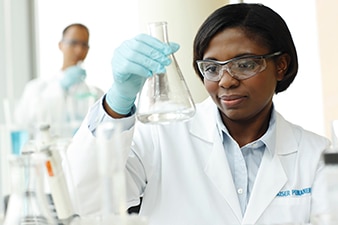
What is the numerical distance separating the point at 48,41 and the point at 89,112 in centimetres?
57

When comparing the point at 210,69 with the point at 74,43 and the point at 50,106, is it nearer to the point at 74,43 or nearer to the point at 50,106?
the point at 50,106

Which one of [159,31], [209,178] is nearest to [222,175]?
[209,178]

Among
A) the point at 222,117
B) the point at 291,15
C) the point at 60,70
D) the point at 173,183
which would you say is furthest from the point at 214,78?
the point at 291,15

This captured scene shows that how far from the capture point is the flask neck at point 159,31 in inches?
37.4

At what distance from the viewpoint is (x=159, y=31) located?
0.98m

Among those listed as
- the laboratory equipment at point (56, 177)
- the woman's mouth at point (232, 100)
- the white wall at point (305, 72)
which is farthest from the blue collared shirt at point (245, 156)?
the white wall at point (305, 72)

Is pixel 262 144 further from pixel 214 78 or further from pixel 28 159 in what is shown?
pixel 28 159

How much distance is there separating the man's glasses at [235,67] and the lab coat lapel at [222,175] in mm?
186

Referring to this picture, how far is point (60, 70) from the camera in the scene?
4.51 feet

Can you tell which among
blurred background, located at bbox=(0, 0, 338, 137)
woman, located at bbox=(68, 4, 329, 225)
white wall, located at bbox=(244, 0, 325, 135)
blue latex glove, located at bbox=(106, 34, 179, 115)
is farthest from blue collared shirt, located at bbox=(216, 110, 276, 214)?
white wall, located at bbox=(244, 0, 325, 135)

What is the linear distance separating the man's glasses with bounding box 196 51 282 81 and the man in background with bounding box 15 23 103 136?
277 mm

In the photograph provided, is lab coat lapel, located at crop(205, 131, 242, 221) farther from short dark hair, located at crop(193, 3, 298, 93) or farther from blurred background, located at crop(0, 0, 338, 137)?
blurred background, located at crop(0, 0, 338, 137)

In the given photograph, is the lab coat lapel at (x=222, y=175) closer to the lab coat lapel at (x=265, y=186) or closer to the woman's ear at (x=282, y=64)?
the lab coat lapel at (x=265, y=186)

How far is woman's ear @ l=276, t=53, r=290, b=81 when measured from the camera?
134cm
